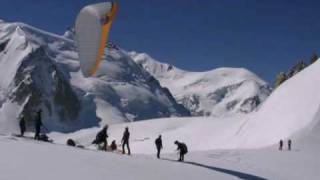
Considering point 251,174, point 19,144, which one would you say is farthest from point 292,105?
point 19,144

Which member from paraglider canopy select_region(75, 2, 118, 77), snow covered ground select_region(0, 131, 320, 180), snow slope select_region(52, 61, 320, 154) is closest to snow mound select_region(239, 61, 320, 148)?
snow slope select_region(52, 61, 320, 154)

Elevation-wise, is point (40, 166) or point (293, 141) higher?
point (293, 141)

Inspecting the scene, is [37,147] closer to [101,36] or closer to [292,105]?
[101,36]

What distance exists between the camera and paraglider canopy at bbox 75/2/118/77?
32.9 meters

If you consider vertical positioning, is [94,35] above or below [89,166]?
above

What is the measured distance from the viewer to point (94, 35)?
33594 mm

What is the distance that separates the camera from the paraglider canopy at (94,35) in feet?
108

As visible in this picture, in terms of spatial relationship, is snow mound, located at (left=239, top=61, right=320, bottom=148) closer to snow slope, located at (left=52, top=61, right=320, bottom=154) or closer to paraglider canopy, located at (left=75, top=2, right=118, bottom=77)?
snow slope, located at (left=52, top=61, right=320, bottom=154)

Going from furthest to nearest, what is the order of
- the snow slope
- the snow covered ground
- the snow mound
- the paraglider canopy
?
the snow slope
the snow mound
the paraglider canopy
the snow covered ground

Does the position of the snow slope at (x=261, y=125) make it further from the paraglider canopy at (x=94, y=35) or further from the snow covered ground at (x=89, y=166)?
the paraglider canopy at (x=94, y=35)

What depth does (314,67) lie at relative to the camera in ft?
284

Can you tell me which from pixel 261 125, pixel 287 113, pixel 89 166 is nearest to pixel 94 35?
pixel 89 166

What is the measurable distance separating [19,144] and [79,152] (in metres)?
2.84

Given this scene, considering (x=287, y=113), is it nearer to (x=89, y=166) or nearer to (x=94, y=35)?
(x=94, y=35)
